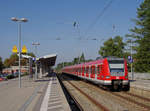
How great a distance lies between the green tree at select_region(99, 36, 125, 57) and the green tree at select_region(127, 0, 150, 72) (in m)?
17.0

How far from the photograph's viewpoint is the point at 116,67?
17047mm

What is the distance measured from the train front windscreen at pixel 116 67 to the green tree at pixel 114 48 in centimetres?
4567

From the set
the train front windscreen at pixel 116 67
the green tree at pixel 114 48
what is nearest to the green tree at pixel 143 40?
the green tree at pixel 114 48

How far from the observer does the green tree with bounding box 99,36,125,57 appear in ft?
206

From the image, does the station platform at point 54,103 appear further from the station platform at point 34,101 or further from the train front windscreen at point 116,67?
the train front windscreen at point 116,67

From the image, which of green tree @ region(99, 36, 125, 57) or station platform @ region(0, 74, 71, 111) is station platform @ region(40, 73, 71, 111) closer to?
station platform @ region(0, 74, 71, 111)

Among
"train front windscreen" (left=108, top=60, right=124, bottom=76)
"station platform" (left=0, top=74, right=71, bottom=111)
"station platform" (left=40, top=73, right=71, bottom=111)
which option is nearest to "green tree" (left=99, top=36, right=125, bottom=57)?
"train front windscreen" (left=108, top=60, right=124, bottom=76)

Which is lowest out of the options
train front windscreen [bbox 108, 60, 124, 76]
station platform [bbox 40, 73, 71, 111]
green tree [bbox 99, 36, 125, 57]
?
station platform [bbox 40, 73, 71, 111]

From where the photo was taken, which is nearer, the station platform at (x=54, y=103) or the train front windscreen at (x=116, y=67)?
the station platform at (x=54, y=103)

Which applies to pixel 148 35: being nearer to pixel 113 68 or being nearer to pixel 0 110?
pixel 113 68

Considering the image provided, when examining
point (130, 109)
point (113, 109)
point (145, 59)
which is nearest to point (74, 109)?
point (113, 109)

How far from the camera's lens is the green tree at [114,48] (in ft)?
206

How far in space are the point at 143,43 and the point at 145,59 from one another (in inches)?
126

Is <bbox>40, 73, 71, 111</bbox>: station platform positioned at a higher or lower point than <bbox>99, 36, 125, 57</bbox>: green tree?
lower
